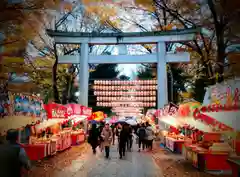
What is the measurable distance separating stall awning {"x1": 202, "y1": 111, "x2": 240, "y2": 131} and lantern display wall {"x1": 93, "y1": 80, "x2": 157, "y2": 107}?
11.3 metres

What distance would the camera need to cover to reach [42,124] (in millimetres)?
9305

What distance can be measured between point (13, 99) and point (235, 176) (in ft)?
17.2

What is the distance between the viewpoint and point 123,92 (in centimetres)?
1905

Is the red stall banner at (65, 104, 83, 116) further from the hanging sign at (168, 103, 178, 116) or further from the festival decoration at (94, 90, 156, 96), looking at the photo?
the hanging sign at (168, 103, 178, 116)

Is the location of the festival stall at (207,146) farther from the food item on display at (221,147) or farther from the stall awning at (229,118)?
the stall awning at (229,118)

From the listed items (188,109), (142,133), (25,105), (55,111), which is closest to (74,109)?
(55,111)

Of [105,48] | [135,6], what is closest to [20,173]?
[135,6]

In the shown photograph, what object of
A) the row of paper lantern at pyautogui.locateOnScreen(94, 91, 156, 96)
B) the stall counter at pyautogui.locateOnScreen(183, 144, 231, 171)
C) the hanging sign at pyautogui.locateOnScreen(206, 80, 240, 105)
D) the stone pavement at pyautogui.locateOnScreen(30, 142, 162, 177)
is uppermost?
the row of paper lantern at pyautogui.locateOnScreen(94, 91, 156, 96)

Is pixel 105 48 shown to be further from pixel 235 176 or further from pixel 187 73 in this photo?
pixel 235 176

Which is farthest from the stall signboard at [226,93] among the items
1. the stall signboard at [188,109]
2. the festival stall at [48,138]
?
the festival stall at [48,138]

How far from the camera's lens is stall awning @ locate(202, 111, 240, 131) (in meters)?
6.26

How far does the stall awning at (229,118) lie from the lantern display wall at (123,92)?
37.0ft

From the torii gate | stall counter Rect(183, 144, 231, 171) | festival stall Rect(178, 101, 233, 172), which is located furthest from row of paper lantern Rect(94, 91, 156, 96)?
stall counter Rect(183, 144, 231, 171)

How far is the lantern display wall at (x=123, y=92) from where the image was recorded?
61.0ft
